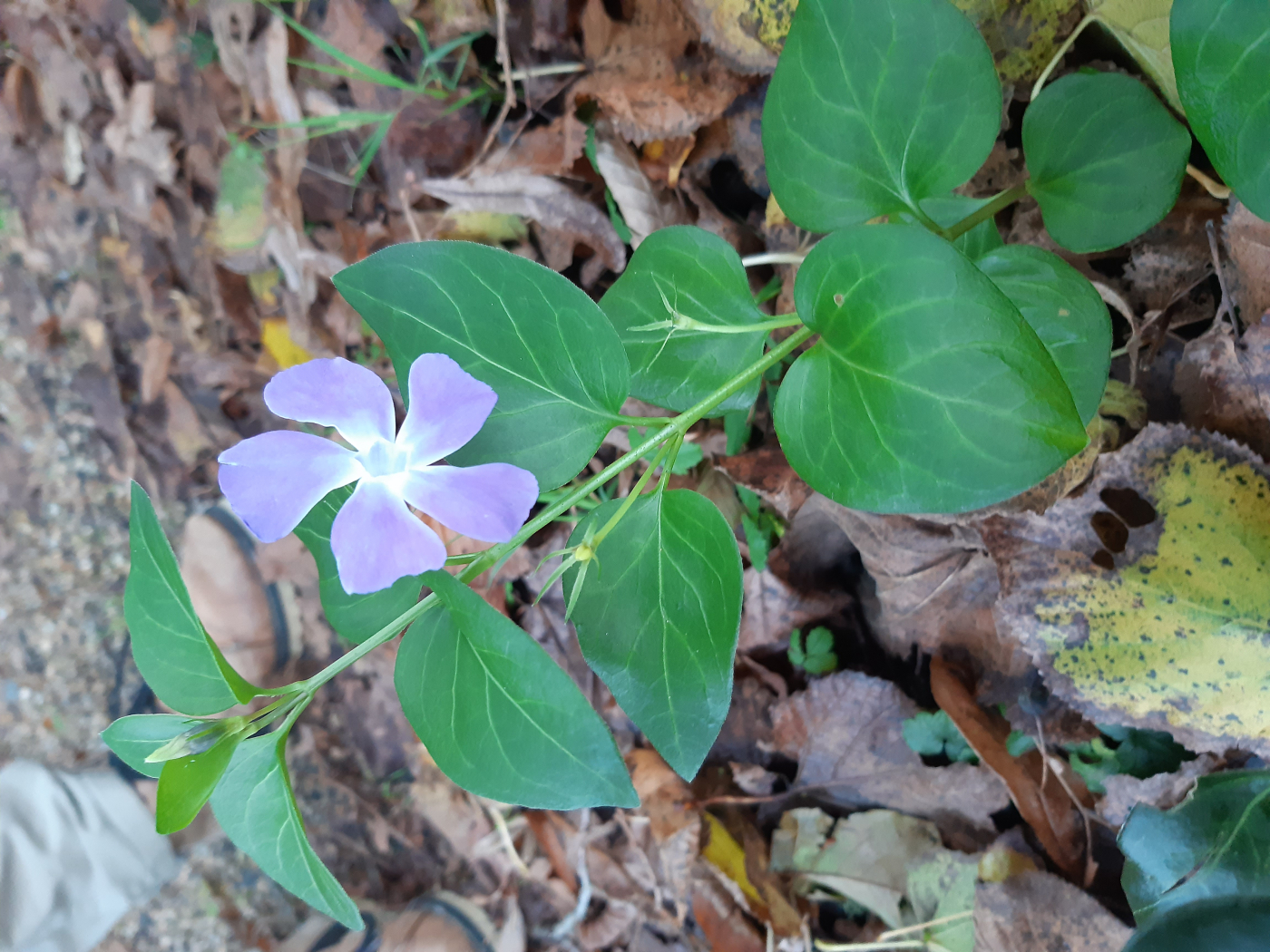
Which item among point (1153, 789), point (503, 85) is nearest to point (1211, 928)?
point (1153, 789)

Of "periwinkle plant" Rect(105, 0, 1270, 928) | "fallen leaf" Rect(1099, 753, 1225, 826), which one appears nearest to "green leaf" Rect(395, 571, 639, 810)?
"periwinkle plant" Rect(105, 0, 1270, 928)

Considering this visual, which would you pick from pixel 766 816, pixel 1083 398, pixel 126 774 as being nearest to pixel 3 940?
pixel 126 774

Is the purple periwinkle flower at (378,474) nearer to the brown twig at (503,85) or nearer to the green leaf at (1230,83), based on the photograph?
the green leaf at (1230,83)

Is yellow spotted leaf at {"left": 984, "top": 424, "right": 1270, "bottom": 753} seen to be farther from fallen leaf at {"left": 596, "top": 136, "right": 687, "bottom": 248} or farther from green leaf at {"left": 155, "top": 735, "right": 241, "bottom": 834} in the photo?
green leaf at {"left": 155, "top": 735, "right": 241, "bottom": 834}

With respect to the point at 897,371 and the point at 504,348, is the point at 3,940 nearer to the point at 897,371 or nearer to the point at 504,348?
the point at 504,348

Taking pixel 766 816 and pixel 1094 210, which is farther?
pixel 766 816

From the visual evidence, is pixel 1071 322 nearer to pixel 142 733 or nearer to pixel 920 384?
pixel 920 384
